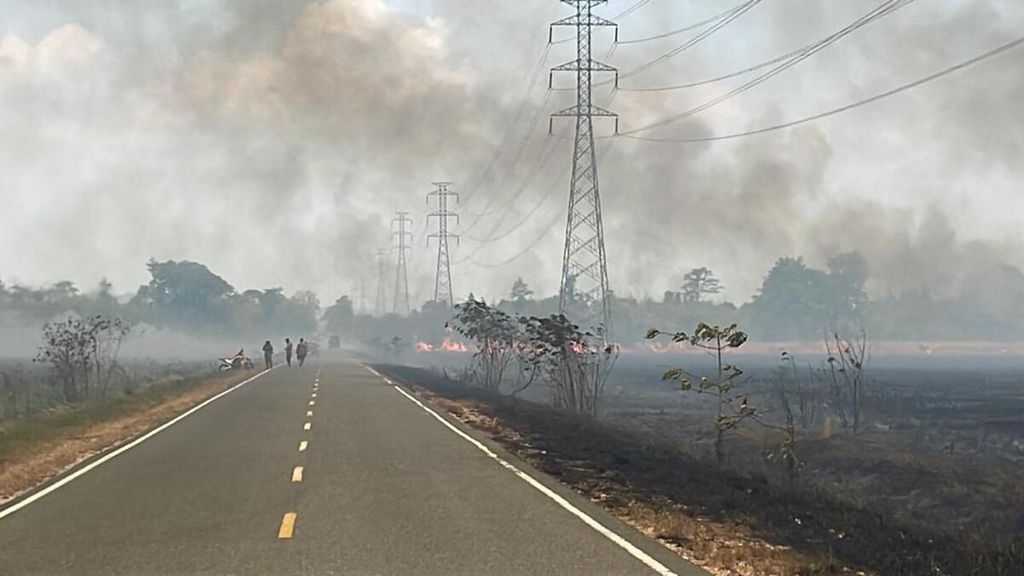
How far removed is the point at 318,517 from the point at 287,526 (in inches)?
30.9

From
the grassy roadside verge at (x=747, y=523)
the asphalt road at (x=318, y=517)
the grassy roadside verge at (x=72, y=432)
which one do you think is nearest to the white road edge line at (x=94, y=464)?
the asphalt road at (x=318, y=517)

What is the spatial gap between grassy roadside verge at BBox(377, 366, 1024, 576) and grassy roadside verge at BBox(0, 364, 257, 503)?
9250 millimetres

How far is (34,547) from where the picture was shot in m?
12.2

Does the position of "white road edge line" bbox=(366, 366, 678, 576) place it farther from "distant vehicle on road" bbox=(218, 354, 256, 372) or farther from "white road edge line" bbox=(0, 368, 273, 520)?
"distant vehicle on road" bbox=(218, 354, 256, 372)

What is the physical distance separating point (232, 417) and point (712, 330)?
15867 millimetres

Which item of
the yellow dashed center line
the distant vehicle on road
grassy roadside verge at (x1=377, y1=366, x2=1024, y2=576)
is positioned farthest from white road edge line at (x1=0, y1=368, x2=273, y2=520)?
the distant vehicle on road

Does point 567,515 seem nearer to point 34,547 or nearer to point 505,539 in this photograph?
point 505,539

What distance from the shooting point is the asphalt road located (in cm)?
1122

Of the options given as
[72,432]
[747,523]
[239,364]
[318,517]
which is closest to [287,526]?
[318,517]

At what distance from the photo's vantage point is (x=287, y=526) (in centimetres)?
1347

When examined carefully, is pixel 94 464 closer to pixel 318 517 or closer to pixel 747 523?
pixel 318 517

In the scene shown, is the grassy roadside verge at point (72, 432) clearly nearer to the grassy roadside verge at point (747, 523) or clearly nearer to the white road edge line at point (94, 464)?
the white road edge line at point (94, 464)

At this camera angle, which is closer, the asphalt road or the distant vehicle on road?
the asphalt road

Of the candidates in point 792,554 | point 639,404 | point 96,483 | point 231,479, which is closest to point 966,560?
point 792,554
